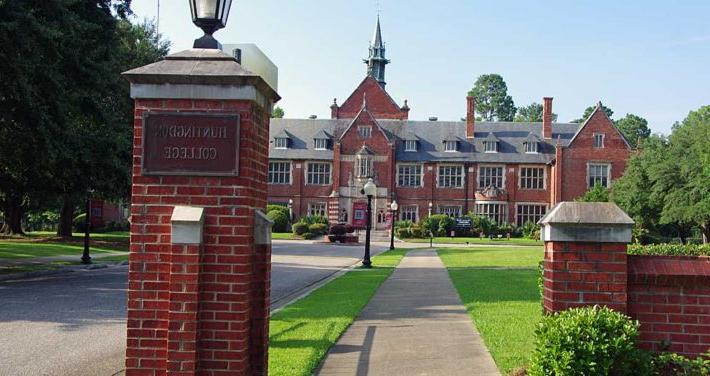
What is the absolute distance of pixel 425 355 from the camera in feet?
28.6

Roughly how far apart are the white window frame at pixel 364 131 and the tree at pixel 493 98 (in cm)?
6123

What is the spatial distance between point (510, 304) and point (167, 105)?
999 centimetres

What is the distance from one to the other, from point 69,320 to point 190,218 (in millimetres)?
8274

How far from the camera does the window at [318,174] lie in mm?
63031

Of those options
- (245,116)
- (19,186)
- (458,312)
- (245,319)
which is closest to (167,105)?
(245,116)

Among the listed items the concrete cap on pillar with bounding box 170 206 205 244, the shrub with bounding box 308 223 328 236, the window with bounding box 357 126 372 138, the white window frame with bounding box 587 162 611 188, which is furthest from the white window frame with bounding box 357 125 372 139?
the concrete cap on pillar with bounding box 170 206 205 244

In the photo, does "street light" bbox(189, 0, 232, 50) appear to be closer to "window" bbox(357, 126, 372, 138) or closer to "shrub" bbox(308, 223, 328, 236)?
"shrub" bbox(308, 223, 328, 236)

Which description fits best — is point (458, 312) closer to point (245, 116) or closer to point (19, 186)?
point (245, 116)

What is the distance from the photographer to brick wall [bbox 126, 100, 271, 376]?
17.3 ft

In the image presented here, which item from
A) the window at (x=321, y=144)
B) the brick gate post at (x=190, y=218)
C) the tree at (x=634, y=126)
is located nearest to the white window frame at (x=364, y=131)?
the window at (x=321, y=144)

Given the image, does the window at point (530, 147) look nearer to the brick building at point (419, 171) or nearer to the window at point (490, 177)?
the brick building at point (419, 171)

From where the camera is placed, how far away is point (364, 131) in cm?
6244

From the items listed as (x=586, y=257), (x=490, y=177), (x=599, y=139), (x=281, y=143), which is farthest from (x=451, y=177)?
(x=586, y=257)

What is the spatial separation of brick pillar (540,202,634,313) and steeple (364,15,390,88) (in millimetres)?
72261
